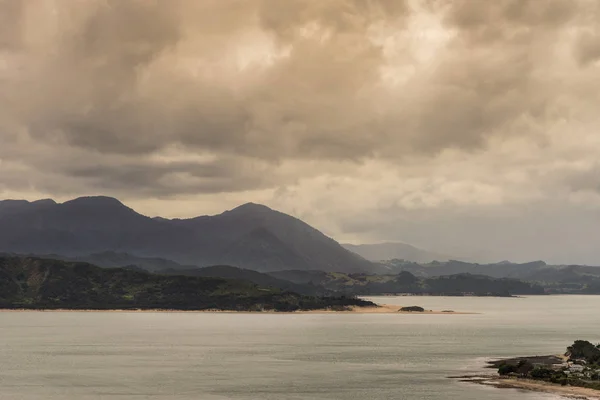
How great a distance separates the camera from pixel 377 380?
158 meters

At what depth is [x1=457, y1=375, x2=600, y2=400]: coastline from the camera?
420ft

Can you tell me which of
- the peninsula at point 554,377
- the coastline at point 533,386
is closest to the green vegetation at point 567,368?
the peninsula at point 554,377

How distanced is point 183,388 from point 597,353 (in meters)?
106

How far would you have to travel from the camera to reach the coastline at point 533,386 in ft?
420

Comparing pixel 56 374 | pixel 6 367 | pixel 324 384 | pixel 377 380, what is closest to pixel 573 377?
pixel 377 380

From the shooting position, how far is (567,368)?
166 meters

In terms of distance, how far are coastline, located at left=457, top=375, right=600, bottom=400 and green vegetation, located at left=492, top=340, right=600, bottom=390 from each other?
8.40ft

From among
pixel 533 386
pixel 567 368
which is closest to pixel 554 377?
pixel 533 386

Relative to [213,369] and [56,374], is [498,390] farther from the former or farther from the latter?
[56,374]

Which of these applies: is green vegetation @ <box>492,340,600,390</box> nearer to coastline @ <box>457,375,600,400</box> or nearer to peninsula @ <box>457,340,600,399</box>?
peninsula @ <box>457,340,600,399</box>

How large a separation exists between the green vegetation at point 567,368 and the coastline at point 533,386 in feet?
8.40

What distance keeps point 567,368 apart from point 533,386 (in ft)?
99.8

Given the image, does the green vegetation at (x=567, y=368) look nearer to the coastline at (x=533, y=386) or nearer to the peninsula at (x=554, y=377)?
the peninsula at (x=554, y=377)

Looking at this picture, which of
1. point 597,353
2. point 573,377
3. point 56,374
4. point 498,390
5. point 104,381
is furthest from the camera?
point 597,353
